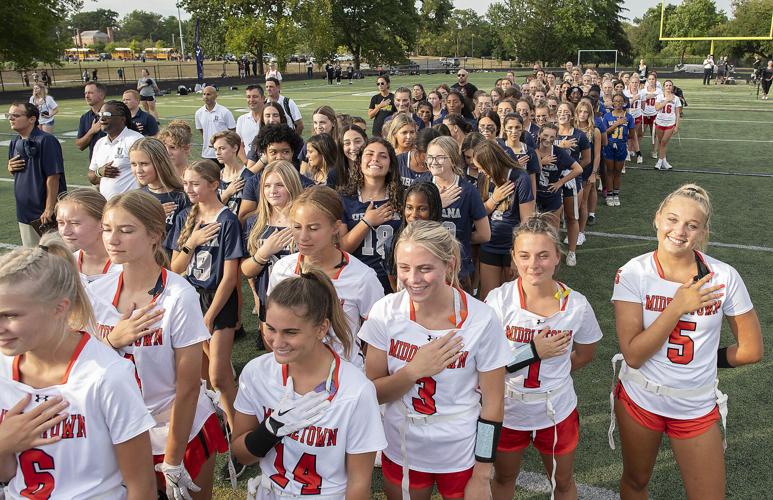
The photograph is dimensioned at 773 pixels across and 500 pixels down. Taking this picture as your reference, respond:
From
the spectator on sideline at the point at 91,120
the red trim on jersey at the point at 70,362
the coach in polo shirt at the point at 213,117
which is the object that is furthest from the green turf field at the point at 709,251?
the coach in polo shirt at the point at 213,117

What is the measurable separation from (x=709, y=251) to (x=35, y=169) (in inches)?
318

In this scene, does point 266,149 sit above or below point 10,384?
above

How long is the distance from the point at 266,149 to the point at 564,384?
3638 millimetres

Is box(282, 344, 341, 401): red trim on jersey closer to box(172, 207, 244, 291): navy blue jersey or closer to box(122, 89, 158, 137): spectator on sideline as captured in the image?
box(172, 207, 244, 291): navy blue jersey

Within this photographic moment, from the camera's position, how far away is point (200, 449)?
2836mm

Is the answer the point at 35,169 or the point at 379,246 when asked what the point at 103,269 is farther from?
the point at 35,169

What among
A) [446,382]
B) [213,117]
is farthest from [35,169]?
[446,382]

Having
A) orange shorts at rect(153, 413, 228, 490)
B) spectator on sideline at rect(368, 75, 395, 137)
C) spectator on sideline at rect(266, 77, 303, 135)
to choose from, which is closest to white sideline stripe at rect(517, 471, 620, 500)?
orange shorts at rect(153, 413, 228, 490)

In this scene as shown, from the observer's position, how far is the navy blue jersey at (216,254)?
12.7ft

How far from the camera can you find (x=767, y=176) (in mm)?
12070

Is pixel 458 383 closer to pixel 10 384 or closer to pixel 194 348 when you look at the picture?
pixel 194 348

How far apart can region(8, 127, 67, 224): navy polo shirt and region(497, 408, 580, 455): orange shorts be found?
5571 millimetres

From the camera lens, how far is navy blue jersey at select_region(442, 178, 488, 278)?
4586mm

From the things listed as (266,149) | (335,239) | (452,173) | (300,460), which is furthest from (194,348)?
(266,149)
